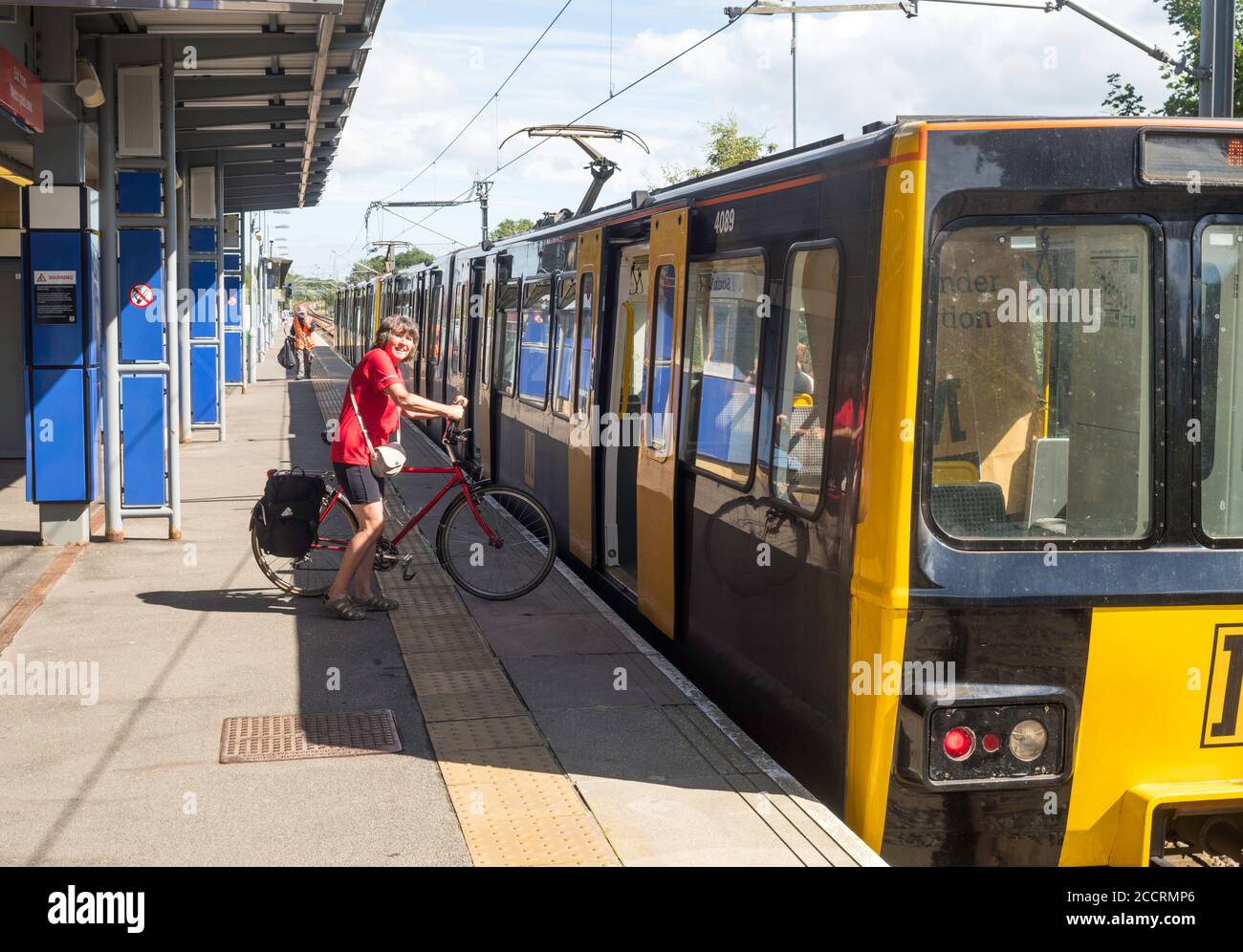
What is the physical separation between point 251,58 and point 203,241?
722 centimetres

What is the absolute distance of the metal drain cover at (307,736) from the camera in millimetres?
5762

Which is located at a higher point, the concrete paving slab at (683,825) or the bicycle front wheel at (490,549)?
the bicycle front wheel at (490,549)

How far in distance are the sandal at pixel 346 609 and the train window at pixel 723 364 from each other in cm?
244

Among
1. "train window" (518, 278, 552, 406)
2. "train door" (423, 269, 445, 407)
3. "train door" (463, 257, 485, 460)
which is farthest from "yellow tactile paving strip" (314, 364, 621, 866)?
"train door" (423, 269, 445, 407)

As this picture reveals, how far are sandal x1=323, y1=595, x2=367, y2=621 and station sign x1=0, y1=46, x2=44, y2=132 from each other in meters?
3.30

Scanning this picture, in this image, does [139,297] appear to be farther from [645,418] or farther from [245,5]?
[645,418]

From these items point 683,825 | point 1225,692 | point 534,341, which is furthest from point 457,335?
point 1225,692

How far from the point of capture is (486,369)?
47.6 ft

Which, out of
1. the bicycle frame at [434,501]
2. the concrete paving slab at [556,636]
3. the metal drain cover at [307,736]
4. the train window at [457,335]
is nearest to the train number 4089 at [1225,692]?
the metal drain cover at [307,736]

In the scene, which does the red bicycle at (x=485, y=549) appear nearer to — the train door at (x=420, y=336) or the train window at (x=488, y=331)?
the train window at (x=488, y=331)

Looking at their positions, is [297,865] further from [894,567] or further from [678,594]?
[678,594]

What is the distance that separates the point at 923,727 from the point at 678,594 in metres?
2.64
